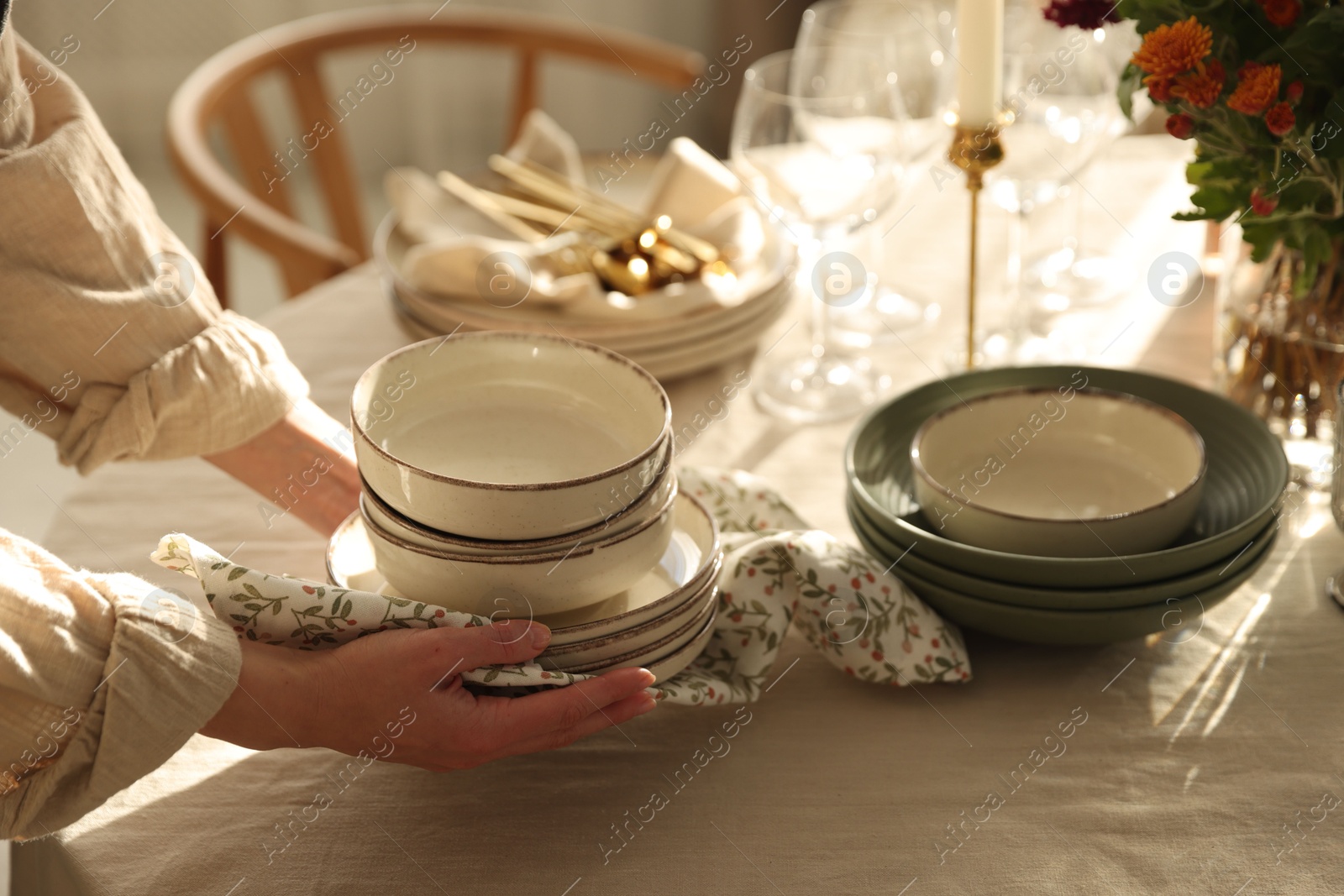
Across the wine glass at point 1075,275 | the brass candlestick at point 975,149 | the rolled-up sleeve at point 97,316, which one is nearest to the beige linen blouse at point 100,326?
the rolled-up sleeve at point 97,316

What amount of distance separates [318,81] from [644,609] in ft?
4.72

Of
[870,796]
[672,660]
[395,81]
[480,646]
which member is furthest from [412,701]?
[395,81]

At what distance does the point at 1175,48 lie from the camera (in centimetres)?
76

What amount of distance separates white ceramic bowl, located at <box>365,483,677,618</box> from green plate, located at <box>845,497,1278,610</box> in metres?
0.18

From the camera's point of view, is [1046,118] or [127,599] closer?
[127,599]

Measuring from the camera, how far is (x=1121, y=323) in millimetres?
1166

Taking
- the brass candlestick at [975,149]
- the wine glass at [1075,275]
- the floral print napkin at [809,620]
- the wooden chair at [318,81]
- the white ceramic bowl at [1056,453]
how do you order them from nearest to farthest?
the floral print napkin at [809,620]
the white ceramic bowl at [1056,453]
the brass candlestick at [975,149]
the wine glass at [1075,275]
the wooden chair at [318,81]

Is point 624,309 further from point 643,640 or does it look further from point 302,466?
point 643,640

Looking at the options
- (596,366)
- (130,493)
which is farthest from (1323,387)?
(130,493)

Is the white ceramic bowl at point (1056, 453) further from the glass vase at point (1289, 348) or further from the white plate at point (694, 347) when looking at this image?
the white plate at point (694, 347)

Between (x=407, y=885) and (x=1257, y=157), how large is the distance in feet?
2.16

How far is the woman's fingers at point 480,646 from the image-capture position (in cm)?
62

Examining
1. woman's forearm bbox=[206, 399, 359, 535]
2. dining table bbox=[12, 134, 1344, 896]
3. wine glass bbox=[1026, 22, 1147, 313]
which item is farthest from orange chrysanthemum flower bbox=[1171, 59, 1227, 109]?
woman's forearm bbox=[206, 399, 359, 535]

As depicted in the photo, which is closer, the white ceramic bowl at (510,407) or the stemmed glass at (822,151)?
the white ceramic bowl at (510,407)
